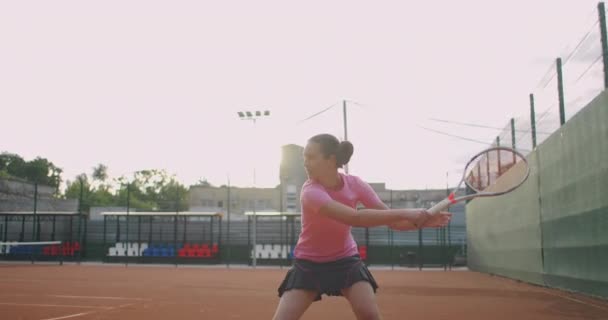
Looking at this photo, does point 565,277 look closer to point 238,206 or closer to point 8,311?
point 8,311

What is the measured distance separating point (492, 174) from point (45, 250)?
2957cm

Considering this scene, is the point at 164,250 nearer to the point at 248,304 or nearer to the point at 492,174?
the point at 248,304

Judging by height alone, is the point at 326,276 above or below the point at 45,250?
above

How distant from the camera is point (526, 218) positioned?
14.5 meters

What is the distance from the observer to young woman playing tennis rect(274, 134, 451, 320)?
338cm

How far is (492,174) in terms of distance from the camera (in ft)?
24.1

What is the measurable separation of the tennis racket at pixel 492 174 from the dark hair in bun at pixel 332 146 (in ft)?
1.97

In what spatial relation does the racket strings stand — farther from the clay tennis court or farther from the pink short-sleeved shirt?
the clay tennis court

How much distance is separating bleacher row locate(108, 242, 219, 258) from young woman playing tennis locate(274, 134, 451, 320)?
92.0 feet

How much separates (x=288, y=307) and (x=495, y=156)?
4.79 m

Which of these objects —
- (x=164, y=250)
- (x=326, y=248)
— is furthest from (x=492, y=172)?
(x=164, y=250)

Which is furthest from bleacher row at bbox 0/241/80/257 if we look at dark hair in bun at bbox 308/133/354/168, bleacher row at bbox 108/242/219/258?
dark hair in bun at bbox 308/133/354/168

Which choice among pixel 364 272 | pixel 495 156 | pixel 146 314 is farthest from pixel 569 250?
pixel 364 272

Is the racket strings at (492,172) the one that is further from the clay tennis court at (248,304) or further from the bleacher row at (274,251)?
the bleacher row at (274,251)
